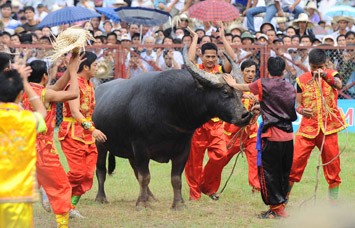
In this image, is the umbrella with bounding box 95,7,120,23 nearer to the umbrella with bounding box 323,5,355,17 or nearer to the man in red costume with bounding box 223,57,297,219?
the umbrella with bounding box 323,5,355,17

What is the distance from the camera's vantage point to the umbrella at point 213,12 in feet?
49.5

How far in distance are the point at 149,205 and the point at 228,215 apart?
3.09 ft

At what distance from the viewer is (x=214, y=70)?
30.2 ft

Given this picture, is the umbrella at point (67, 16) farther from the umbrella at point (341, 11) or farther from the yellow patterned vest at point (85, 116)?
the yellow patterned vest at point (85, 116)

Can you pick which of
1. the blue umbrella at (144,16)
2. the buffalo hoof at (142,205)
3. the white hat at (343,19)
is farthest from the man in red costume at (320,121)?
the white hat at (343,19)

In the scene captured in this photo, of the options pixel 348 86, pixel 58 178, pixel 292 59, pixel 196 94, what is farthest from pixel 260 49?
pixel 58 178

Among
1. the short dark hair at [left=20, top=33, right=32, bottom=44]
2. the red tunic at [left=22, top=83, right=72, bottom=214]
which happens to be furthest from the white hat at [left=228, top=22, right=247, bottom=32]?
the red tunic at [left=22, top=83, right=72, bottom=214]

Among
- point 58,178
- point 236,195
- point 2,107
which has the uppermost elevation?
point 2,107

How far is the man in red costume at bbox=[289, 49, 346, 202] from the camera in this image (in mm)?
8445

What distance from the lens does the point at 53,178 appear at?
6789mm

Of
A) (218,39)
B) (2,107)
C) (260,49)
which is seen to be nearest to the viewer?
(2,107)

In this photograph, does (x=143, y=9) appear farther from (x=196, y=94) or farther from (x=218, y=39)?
(x=196, y=94)

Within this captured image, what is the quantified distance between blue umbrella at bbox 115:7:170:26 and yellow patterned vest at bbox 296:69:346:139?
29.3 ft

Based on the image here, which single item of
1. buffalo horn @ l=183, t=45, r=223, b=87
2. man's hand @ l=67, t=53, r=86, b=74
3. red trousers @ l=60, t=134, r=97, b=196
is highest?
man's hand @ l=67, t=53, r=86, b=74
